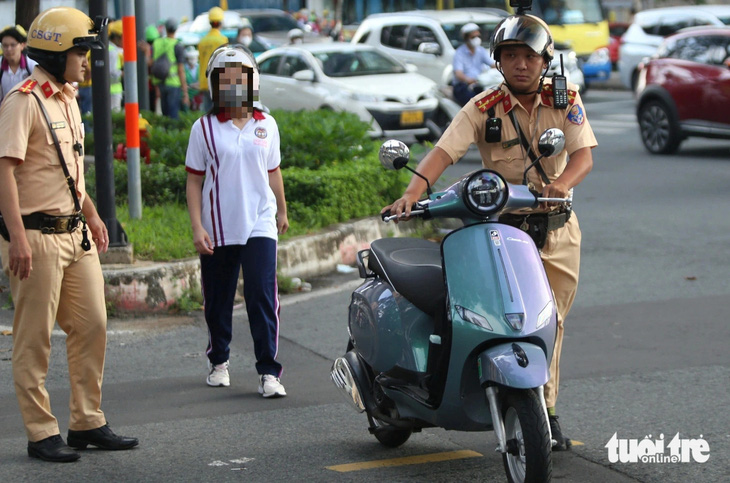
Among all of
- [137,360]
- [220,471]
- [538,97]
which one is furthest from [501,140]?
[137,360]

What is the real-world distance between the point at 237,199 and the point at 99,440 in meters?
1.47

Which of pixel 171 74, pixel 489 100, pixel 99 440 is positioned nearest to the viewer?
pixel 489 100

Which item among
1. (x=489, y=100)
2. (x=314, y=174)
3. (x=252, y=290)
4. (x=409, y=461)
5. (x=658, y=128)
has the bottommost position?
(x=658, y=128)

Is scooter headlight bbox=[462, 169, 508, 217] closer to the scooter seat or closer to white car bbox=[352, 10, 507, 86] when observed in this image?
the scooter seat

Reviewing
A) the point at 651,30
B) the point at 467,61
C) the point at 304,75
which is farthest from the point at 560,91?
the point at 651,30

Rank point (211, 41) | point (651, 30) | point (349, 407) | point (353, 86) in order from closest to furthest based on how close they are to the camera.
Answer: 1. point (349, 407)
2. point (211, 41)
3. point (353, 86)
4. point (651, 30)

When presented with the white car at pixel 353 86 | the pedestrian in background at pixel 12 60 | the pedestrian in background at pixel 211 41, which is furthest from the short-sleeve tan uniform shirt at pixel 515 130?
the pedestrian in background at pixel 211 41

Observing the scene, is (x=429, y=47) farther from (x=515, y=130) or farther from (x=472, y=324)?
(x=472, y=324)

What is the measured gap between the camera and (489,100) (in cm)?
504

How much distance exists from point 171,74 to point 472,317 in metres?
15.0

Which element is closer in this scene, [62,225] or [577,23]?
[62,225]

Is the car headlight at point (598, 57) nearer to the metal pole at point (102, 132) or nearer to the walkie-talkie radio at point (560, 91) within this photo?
the metal pole at point (102, 132)

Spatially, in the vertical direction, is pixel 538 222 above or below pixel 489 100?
below

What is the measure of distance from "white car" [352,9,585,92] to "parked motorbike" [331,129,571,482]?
16.5m
